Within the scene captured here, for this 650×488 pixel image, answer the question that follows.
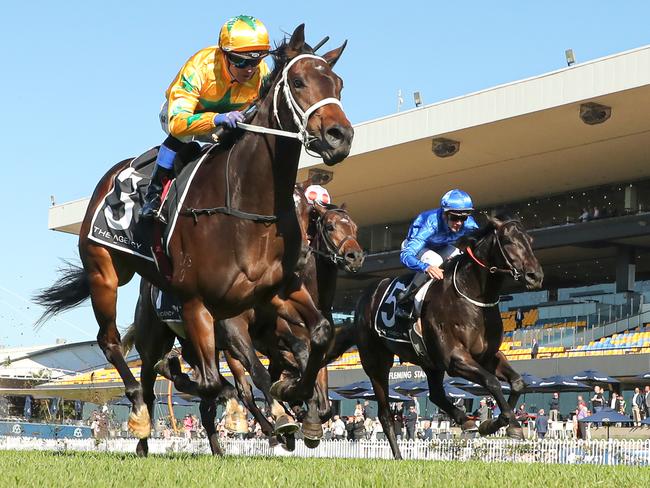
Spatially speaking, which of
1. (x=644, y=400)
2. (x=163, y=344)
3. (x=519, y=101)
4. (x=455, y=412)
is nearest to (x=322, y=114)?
(x=163, y=344)

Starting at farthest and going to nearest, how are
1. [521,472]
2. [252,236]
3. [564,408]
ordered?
[564,408], [252,236], [521,472]

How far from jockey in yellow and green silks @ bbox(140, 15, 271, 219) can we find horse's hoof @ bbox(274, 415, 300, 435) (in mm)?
1694

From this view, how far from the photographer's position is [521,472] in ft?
20.2

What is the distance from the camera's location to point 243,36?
7.00 m

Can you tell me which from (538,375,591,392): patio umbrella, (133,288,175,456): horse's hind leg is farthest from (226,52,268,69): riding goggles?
(538,375,591,392): patio umbrella

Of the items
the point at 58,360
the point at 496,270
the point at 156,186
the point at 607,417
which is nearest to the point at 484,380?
the point at 496,270

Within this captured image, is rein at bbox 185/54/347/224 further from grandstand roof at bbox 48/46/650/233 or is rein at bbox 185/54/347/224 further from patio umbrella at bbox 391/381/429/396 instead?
grandstand roof at bbox 48/46/650/233

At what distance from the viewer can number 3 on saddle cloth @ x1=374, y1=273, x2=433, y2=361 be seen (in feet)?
35.8

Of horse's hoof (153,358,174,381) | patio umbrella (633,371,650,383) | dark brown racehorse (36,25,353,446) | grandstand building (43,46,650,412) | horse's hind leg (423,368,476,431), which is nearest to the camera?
dark brown racehorse (36,25,353,446)

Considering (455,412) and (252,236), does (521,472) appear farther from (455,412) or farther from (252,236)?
(455,412)

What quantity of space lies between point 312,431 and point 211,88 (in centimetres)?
252

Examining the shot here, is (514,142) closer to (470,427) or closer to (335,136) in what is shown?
(470,427)

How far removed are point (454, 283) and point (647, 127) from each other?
2137 centimetres

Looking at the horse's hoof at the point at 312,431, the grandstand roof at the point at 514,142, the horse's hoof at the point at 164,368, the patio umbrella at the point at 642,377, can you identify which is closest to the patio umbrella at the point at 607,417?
the patio umbrella at the point at 642,377
